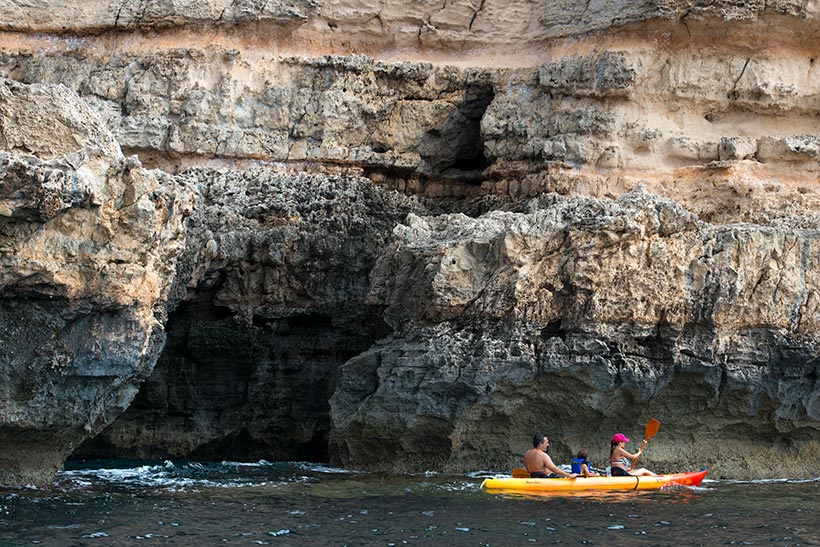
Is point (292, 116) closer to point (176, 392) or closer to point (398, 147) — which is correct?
point (398, 147)

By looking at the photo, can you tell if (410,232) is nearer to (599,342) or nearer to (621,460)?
(599,342)

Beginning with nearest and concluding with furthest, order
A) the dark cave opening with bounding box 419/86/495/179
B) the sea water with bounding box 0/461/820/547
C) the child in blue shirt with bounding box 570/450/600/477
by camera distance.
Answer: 1. the sea water with bounding box 0/461/820/547
2. the child in blue shirt with bounding box 570/450/600/477
3. the dark cave opening with bounding box 419/86/495/179

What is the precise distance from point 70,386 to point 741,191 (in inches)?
429

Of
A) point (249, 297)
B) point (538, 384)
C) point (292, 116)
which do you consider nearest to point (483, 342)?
point (538, 384)

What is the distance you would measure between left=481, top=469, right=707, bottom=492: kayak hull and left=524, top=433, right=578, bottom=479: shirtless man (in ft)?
0.59

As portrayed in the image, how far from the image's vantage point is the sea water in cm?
1407

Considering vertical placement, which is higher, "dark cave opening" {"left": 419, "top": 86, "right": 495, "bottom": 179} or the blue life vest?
"dark cave opening" {"left": 419, "top": 86, "right": 495, "bottom": 179}

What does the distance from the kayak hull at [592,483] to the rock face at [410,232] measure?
1.26 meters

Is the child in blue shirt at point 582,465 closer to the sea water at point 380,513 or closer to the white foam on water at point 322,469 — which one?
the sea water at point 380,513

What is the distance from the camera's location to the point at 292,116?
2298cm

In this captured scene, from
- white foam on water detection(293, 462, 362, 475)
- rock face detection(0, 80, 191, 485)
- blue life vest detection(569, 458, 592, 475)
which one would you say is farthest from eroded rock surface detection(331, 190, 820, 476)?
rock face detection(0, 80, 191, 485)

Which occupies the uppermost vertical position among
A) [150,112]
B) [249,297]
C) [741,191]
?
[150,112]

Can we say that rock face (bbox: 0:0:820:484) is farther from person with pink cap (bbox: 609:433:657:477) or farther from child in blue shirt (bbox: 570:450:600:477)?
child in blue shirt (bbox: 570:450:600:477)

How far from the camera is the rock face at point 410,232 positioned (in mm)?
16891
